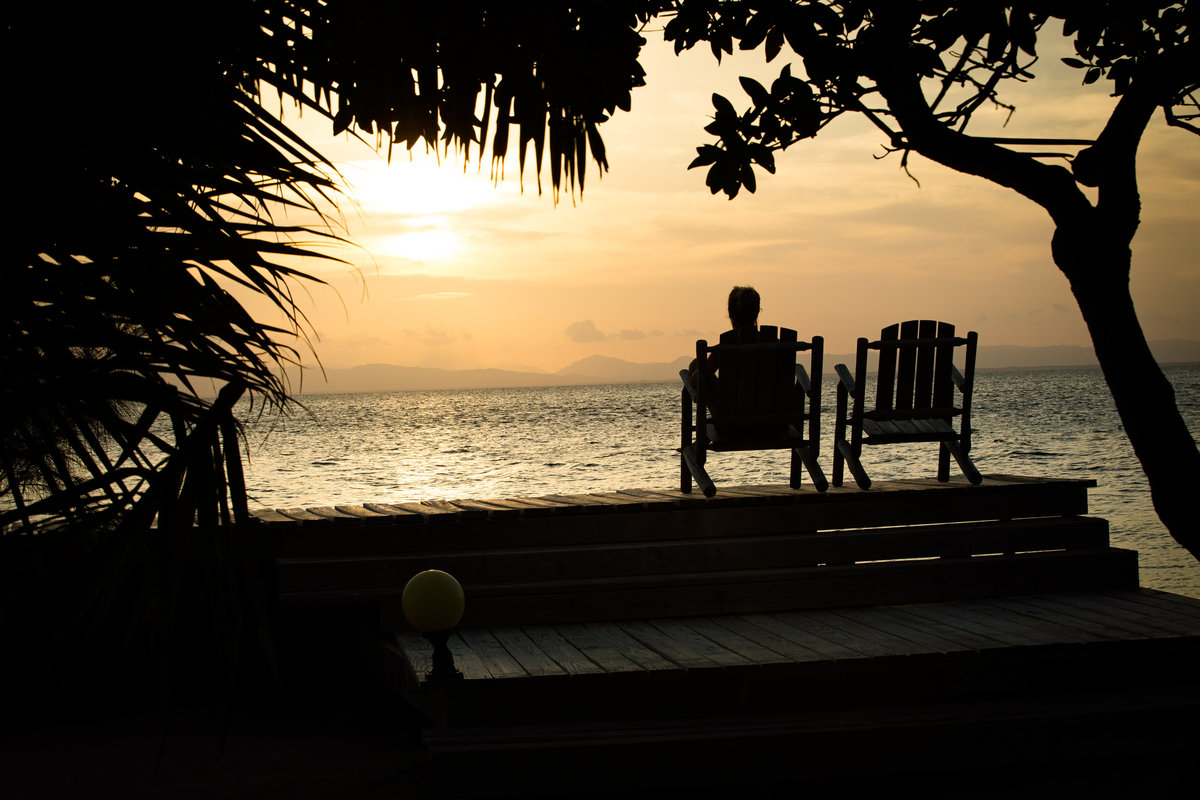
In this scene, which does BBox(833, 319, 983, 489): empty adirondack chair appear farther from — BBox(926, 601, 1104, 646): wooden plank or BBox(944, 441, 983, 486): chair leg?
BBox(926, 601, 1104, 646): wooden plank

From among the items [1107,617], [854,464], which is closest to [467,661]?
[854,464]

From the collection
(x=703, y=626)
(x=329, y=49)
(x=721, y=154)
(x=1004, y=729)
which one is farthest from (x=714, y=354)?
(x=329, y=49)

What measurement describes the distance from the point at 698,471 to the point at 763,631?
127cm

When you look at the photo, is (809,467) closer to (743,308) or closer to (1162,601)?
(743,308)

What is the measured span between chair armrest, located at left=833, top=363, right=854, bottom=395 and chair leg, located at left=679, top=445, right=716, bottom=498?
1.16 m

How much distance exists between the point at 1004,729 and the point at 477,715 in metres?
2.22

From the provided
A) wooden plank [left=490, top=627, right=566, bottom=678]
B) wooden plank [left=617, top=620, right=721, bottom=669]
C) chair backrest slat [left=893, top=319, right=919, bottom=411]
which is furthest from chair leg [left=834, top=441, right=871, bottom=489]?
wooden plank [left=490, top=627, right=566, bottom=678]

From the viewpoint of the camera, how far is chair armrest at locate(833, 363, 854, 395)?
6.75 metres

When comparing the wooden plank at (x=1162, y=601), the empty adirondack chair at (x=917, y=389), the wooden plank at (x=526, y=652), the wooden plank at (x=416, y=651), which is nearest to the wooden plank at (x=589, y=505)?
the wooden plank at (x=526, y=652)

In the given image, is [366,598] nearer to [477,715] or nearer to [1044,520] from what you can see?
[477,715]

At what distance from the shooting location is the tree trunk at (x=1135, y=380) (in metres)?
3.33

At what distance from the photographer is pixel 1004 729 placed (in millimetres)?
4344

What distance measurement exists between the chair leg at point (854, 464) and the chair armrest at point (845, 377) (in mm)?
493

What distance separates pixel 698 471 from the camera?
5996mm
